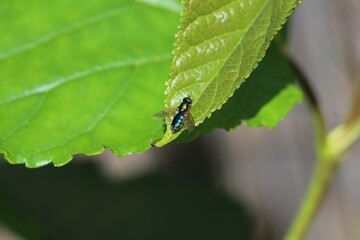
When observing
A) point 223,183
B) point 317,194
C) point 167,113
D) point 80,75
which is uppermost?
point 223,183

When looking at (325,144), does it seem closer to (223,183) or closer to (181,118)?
(181,118)

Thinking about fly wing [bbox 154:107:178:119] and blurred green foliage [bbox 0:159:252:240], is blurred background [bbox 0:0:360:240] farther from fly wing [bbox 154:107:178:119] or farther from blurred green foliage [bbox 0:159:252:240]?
fly wing [bbox 154:107:178:119]

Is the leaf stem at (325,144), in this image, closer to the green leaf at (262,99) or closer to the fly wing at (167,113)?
the green leaf at (262,99)

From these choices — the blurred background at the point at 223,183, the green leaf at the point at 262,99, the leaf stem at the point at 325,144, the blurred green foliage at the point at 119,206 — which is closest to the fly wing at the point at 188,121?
the green leaf at the point at 262,99

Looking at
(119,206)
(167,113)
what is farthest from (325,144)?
(119,206)

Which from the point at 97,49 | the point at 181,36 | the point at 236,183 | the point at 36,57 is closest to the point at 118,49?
the point at 97,49
